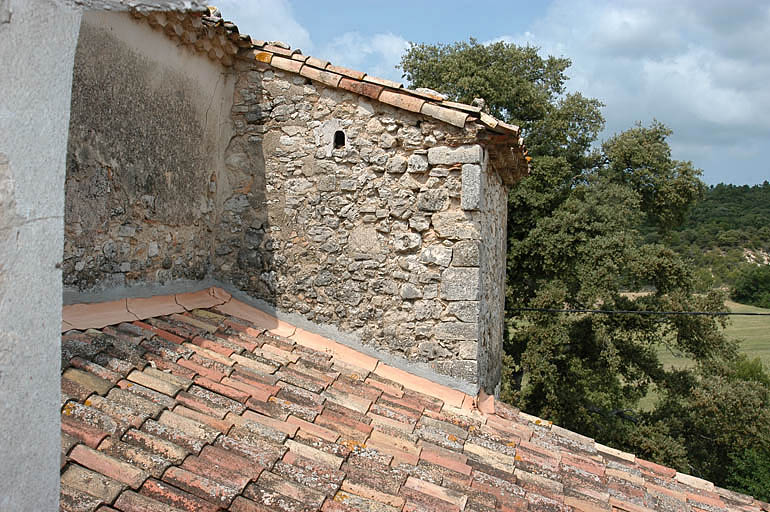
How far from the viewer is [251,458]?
2.99 metres

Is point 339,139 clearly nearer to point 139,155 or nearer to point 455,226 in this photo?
point 455,226

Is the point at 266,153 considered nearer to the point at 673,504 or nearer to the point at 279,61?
the point at 279,61

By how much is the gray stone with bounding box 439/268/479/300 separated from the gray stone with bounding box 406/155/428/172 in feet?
2.73

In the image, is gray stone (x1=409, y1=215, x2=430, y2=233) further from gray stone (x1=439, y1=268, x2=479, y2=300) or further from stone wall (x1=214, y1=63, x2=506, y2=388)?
gray stone (x1=439, y1=268, x2=479, y2=300)

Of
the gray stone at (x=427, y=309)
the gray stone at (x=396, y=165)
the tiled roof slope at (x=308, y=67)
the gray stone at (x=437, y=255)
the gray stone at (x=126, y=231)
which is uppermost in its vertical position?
the tiled roof slope at (x=308, y=67)

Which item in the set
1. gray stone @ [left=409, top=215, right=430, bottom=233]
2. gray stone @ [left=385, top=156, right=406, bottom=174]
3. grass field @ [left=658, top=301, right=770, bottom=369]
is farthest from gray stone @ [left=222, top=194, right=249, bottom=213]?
grass field @ [left=658, top=301, right=770, bottom=369]

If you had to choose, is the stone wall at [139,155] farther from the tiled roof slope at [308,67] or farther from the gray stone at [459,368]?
the gray stone at [459,368]

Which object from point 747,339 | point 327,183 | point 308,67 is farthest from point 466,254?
point 747,339

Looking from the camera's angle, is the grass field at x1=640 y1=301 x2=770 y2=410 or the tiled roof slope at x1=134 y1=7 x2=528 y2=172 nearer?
the tiled roof slope at x1=134 y1=7 x2=528 y2=172

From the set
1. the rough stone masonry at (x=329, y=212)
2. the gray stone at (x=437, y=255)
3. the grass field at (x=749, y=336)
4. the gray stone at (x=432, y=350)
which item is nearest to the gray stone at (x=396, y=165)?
the rough stone masonry at (x=329, y=212)

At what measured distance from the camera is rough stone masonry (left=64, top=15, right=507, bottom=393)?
15.4 ft

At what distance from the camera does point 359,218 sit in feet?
16.3

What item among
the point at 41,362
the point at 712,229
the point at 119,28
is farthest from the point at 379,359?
the point at 712,229

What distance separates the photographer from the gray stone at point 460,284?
15.5ft
